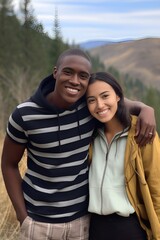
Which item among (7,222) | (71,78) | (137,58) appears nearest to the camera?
(71,78)

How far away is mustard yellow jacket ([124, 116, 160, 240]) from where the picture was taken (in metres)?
1.98

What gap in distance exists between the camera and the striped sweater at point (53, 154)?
1.98m

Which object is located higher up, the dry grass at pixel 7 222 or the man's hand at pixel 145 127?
the man's hand at pixel 145 127

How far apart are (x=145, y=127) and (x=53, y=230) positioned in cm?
62

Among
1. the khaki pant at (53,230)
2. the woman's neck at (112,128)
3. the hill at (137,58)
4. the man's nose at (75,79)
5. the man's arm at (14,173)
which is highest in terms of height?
the man's nose at (75,79)

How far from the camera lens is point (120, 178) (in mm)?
2029

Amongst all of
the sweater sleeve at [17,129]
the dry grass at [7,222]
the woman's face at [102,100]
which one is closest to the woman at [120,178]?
the woman's face at [102,100]

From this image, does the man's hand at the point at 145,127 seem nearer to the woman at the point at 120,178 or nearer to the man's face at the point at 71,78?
the woman at the point at 120,178

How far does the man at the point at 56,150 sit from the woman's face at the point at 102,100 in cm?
5

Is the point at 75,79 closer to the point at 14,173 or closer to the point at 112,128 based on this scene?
the point at 112,128

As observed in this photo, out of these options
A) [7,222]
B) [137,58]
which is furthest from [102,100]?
[137,58]

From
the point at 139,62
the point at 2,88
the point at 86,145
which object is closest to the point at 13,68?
the point at 2,88

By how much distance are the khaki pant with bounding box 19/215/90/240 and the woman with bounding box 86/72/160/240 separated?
80 millimetres

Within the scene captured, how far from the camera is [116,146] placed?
6.74 ft
